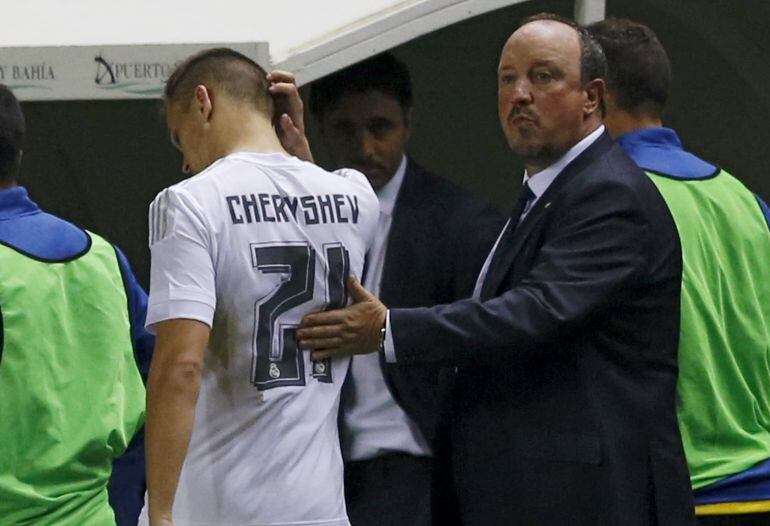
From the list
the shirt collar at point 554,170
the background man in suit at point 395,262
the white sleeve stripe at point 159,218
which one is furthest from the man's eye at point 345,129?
the white sleeve stripe at point 159,218

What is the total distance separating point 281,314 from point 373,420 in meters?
0.74

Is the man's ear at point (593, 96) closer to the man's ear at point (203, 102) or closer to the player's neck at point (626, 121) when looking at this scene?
the player's neck at point (626, 121)

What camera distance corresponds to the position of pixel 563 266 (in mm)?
3098

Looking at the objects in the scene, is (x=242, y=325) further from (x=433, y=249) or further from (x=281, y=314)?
(x=433, y=249)

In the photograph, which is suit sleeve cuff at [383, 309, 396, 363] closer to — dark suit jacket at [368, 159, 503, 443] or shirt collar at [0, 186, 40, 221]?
dark suit jacket at [368, 159, 503, 443]

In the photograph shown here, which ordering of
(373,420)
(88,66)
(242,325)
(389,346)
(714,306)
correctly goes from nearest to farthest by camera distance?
(242,325), (389,346), (714,306), (373,420), (88,66)

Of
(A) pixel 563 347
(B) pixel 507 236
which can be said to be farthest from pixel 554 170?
(A) pixel 563 347

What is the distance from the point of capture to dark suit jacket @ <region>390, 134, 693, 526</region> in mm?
3092

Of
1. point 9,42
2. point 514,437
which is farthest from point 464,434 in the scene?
point 9,42

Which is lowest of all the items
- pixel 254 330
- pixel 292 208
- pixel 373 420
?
pixel 373 420

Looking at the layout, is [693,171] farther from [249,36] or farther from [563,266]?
[249,36]

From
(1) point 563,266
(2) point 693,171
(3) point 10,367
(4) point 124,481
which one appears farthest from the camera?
(4) point 124,481

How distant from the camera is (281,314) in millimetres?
3055

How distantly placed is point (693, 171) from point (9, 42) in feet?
5.65
